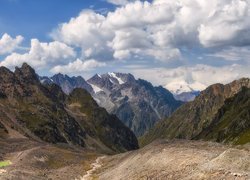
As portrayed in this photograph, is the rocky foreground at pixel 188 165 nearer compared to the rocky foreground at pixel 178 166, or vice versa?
the rocky foreground at pixel 188 165

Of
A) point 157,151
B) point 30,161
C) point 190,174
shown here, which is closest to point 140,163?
point 157,151

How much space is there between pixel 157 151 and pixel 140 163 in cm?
384

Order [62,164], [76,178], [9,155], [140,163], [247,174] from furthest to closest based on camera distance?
[9,155], [62,164], [76,178], [140,163], [247,174]

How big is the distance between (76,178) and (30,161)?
23.4m

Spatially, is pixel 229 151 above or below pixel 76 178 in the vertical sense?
above

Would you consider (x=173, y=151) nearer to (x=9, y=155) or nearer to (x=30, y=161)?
(x=30, y=161)

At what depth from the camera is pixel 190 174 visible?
172 ft

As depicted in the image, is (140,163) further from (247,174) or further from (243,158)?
(247,174)

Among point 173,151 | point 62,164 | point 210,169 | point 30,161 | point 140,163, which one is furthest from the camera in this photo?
point 62,164

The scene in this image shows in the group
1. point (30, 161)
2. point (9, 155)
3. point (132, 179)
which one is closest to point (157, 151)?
point (132, 179)

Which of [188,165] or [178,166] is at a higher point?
[188,165]

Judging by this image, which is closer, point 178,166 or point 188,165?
point 188,165

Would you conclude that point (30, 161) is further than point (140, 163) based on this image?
Yes

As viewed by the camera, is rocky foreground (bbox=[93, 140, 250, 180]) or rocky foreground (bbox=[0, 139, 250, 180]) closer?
rocky foreground (bbox=[93, 140, 250, 180])
